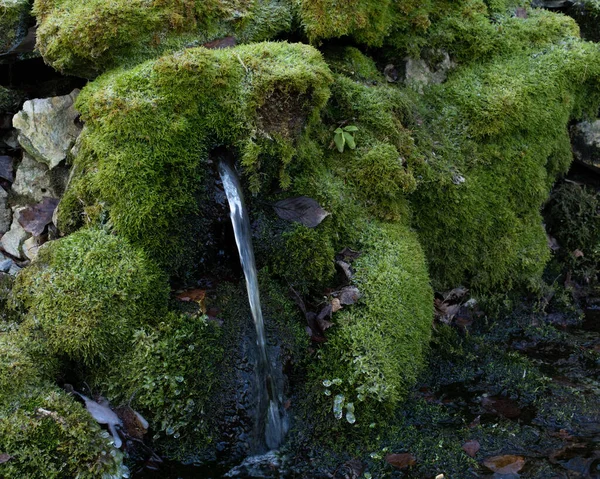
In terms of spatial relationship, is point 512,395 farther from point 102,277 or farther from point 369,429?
point 102,277

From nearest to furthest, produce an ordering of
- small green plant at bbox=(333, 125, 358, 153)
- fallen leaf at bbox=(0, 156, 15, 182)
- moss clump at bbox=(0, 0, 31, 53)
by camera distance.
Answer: small green plant at bbox=(333, 125, 358, 153) → moss clump at bbox=(0, 0, 31, 53) → fallen leaf at bbox=(0, 156, 15, 182)

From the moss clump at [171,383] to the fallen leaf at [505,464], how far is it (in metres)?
1.70

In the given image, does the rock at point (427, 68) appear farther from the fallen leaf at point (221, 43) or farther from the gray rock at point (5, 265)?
the gray rock at point (5, 265)

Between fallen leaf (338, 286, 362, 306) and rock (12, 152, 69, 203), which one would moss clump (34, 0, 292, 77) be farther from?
fallen leaf (338, 286, 362, 306)

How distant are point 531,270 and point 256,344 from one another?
2.88 m

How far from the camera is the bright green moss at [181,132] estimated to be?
3.75 m

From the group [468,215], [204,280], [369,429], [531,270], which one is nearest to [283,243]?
[204,280]

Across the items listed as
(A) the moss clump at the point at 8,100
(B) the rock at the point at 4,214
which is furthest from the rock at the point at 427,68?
(B) the rock at the point at 4,214

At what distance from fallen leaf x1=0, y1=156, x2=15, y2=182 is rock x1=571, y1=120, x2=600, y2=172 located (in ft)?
18.0

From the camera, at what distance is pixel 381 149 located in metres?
4.45

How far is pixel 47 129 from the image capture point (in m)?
4.83

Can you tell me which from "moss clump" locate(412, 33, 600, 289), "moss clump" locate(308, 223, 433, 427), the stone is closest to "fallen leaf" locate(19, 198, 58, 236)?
the stone

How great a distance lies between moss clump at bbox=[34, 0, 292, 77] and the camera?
4.22 meters

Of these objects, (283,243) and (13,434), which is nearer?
(13,434)
